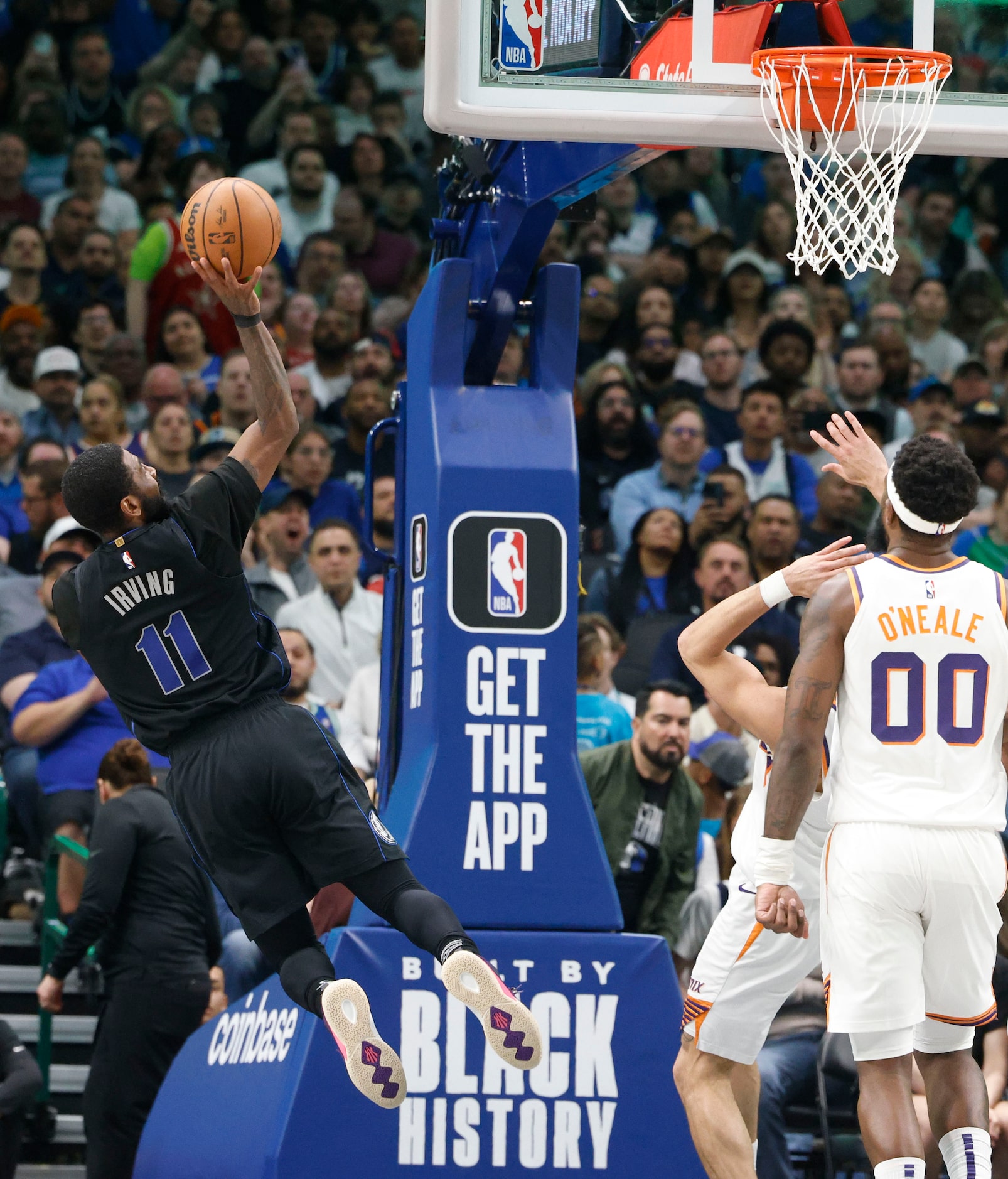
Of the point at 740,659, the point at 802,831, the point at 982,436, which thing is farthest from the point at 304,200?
the point at 802,831

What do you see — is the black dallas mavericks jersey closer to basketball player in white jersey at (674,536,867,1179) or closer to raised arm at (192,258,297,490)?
raised arm at (192,258,297,490)

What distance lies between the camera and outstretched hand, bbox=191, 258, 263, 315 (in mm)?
5887

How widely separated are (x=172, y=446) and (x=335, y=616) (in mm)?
1587

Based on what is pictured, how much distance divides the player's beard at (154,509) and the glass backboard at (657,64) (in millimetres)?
1550

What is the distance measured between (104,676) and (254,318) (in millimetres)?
1304

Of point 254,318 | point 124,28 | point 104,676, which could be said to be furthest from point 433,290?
point 124,28

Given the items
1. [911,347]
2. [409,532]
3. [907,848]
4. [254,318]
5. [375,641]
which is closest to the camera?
[907,848]

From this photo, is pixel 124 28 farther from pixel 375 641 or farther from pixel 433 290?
pixel 433 290

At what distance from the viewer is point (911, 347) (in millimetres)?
14438

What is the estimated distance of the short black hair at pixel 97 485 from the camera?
5.87 m

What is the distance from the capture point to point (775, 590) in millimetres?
6062

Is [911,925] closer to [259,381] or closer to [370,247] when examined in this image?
[259,381]

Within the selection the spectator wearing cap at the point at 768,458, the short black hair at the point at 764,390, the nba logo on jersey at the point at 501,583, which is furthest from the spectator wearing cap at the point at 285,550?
the nba logo on jersey at the point at 501,583

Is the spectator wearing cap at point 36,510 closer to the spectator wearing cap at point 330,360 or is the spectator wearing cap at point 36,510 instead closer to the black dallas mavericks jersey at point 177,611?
the spectator wearing cap at point 330,360
